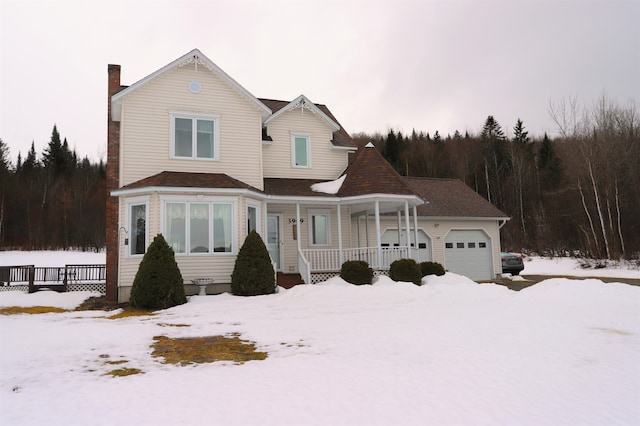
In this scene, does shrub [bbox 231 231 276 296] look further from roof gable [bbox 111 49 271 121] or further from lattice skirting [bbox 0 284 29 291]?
lattice skirting [bbox 0 284 29 291]

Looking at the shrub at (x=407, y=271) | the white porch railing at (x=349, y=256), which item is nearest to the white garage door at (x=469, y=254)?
the white porch railing at (x=349, y=256)

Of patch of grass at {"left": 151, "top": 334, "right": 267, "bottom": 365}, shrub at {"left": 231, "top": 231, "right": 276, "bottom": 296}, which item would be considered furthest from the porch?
patch of grass at {"left": 151, "top": 334, "right": 267, "bottom": 365}

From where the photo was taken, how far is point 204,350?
698 centimetres

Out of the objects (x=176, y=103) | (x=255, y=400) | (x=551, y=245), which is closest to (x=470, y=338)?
(x=255, y=400)

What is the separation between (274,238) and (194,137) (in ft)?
15.9

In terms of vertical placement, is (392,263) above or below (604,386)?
above

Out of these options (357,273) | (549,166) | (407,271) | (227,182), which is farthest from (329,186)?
(549,166)

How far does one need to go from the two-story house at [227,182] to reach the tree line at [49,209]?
34712 mm

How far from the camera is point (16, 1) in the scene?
526 inches

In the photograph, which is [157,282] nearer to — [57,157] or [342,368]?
[342,368]

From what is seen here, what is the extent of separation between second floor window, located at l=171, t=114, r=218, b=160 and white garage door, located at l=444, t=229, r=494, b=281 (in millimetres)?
12454

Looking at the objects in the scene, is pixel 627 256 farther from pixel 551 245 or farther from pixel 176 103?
pixel 176 103

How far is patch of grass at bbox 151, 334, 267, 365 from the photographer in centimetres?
637

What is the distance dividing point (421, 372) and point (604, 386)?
7.19 ft
